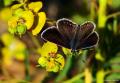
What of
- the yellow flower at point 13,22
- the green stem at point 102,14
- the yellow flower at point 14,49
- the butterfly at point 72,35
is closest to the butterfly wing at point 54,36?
the butterfly at point 72,35

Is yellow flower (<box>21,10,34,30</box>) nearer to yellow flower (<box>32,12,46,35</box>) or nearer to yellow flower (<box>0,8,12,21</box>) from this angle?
yellow flower (<box>32,12,46,35</box>)

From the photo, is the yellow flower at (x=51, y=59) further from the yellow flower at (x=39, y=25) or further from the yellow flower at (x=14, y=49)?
the yellow flower at (x=14, y=49)

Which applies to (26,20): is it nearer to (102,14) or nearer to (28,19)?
(28,19)

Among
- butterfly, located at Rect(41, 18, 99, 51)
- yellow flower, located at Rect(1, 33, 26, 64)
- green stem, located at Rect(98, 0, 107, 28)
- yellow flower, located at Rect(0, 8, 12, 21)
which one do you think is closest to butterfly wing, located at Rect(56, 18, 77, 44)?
butterfly, located at Rect(41, 18, 99, 51)

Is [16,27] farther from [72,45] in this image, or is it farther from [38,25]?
[72,45]

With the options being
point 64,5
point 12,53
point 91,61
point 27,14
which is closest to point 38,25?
point 27,14

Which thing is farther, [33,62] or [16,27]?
[33,62]

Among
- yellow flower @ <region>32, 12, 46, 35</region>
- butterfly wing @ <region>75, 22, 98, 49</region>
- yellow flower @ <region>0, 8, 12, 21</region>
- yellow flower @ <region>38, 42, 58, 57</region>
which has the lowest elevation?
yellow flower @ <region>38, 42, 58, 57</region>
